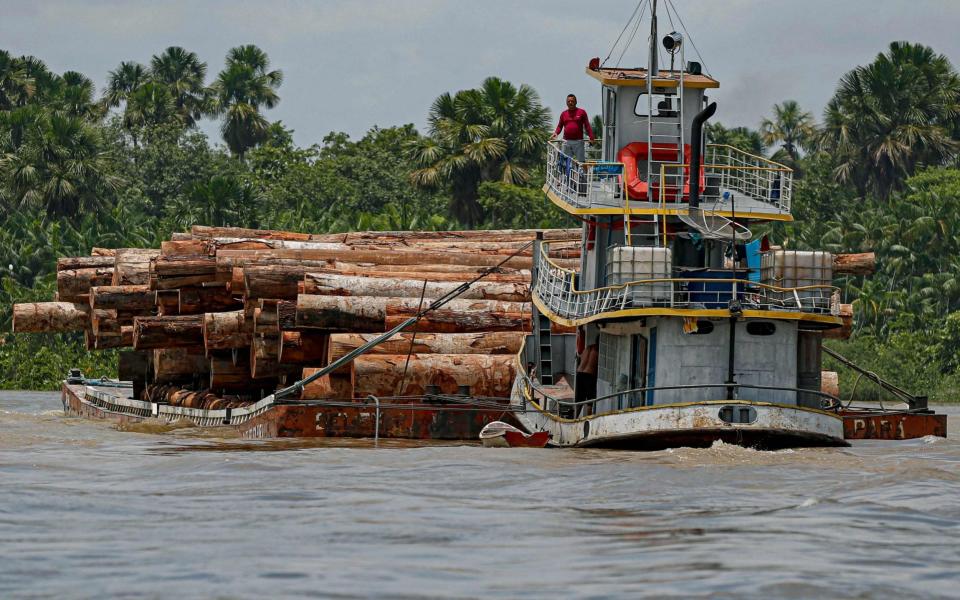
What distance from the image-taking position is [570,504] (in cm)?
1723

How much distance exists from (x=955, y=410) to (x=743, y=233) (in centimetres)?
2409

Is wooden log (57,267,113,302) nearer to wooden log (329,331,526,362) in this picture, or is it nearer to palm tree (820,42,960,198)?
wooden log (329,331,526,362)

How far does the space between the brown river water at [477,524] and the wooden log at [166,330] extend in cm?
787

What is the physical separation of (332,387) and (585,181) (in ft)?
18.6

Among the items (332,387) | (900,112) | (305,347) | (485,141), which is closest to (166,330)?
(305,347)

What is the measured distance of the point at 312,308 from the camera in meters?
27.6

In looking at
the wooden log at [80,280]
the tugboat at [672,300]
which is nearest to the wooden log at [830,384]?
the tugboat at [672,300]

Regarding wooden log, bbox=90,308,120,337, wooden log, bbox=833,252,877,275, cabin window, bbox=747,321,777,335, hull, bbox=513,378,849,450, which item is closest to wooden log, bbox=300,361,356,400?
hull, bbox=513,378,849,450

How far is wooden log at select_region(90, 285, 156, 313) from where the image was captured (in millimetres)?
33719

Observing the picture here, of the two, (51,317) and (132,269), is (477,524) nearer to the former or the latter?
(132,269)

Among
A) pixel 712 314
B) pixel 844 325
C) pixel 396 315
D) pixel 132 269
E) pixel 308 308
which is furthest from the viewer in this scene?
pixel 132 269

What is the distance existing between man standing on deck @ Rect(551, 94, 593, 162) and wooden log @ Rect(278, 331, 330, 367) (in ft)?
18.0

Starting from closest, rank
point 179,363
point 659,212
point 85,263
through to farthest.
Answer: point 659,212 < point 179,363 < point 85,263

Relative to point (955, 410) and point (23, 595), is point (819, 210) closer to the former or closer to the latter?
point (955, 410)
